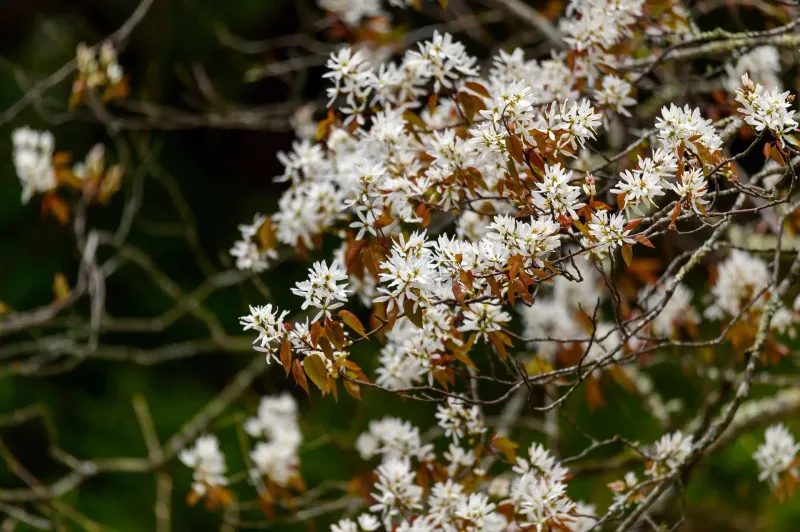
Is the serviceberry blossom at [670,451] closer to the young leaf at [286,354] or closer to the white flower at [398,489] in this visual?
the white flower at [398,489]

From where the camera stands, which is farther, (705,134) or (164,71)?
(164,71)

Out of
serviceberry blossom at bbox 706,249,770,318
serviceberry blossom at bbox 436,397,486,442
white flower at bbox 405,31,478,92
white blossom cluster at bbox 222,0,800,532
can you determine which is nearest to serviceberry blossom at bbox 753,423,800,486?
white blossom cluster at bbox 222,0,800,532

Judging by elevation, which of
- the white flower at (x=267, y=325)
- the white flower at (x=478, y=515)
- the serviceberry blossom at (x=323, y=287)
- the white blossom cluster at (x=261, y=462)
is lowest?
the white flower at (x=478, y=515)

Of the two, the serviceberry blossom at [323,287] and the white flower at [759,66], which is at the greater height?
the white flower at [759,66]

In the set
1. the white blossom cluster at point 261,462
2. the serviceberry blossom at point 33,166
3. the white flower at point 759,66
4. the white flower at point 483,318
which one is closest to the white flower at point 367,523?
the white flower at point 483,318

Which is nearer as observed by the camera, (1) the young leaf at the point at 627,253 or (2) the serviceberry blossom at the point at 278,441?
(1) the young leaf at the point at 627,253

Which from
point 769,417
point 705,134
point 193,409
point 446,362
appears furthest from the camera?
point 193,409

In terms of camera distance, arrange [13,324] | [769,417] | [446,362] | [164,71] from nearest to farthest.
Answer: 1. [446,362]
2. [769,417]
3. [13,324]
4. [164,71]

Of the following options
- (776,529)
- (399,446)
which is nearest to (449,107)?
(399,446)

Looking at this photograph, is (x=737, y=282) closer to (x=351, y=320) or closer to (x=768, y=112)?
(x=768, y=112)

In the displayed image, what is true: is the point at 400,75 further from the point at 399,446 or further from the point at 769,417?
the point at 769,417

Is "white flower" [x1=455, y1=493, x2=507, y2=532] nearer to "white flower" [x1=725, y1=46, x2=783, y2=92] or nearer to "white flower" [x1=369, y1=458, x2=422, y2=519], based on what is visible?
"white flower" [x1=369, y1=458, x2=422, y2=519]
